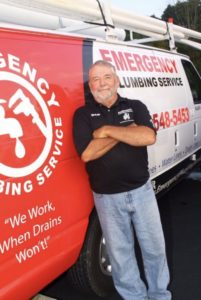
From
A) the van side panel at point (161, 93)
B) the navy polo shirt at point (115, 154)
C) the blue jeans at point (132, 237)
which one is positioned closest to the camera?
the navy polo shirt at point (115, 154)

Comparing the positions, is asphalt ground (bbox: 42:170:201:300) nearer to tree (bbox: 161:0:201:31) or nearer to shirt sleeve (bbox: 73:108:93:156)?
shirt sleeve (bbox: 73:108:93:156)

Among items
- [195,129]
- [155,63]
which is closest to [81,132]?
[155,63]

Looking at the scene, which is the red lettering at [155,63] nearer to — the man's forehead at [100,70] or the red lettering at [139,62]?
the red lettering at [139,62]

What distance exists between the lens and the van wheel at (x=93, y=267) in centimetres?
310

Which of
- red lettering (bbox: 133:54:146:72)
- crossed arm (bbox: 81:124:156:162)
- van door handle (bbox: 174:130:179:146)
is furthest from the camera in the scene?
van door handle (bbox: 174:130:179:146)

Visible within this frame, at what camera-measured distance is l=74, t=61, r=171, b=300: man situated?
105 inches

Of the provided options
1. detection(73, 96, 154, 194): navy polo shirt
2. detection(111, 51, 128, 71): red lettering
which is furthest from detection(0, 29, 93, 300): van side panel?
detection(111, 51, 128, 71): red lettering

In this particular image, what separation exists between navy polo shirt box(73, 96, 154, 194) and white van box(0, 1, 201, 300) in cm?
12

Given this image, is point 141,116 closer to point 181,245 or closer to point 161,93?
point 161,93

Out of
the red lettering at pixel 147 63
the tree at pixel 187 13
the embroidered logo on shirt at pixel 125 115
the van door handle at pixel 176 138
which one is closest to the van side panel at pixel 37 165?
the embroidered logo on shirt at pixel 125 115

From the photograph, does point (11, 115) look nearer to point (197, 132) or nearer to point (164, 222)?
point (164, 222)

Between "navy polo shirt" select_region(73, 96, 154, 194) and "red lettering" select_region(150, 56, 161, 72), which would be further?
"red lettering" select_region(150, 56, 161, 72)

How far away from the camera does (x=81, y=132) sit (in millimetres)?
2680

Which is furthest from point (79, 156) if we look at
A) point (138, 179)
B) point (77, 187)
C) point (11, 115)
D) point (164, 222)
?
point (164, 222)
